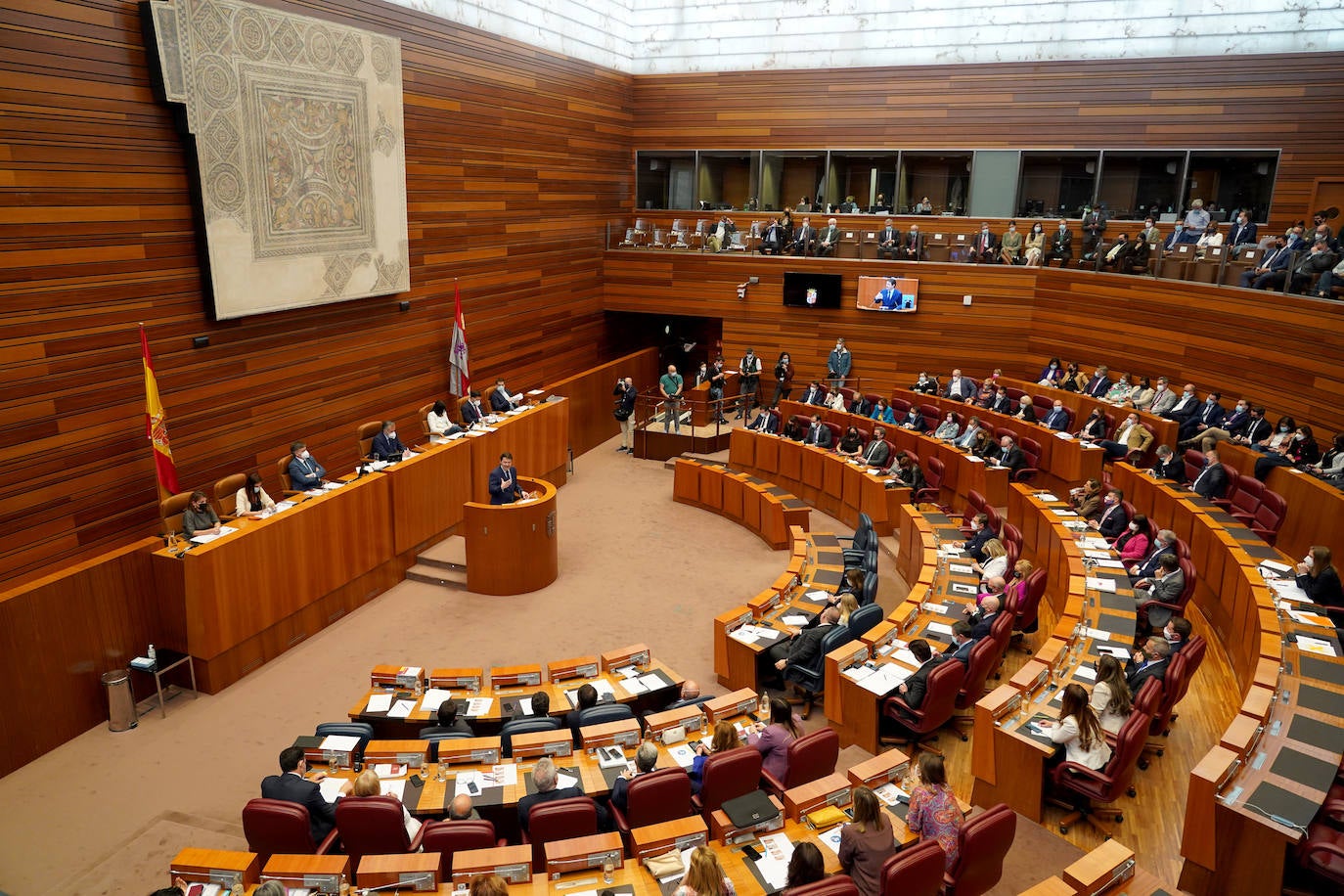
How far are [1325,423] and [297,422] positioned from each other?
12.3 m

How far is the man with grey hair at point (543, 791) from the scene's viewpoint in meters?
5.27

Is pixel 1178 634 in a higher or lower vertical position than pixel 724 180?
lower

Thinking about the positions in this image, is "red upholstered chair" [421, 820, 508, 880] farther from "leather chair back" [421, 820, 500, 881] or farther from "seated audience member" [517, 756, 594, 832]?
"seated audience member" [517, 756, 594, 832]

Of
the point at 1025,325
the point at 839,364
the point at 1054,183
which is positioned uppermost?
the point at 1054,183

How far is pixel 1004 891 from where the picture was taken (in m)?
5.37

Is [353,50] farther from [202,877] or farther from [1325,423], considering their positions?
[1325,423]

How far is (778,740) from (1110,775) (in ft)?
7.07

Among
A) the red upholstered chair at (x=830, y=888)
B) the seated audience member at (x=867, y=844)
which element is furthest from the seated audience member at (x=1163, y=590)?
the red upholstered chair at (x=830, y=888)

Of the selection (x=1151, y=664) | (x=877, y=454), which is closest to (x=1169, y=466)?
(x=877, y=454)

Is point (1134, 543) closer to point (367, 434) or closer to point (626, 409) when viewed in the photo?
point (367, 434)

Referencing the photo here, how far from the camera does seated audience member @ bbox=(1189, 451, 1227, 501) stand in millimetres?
9953

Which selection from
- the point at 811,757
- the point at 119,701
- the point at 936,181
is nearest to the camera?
the point at 811,757

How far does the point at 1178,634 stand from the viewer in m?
6.69

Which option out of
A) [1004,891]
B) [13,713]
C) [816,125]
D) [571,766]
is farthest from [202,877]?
[816,125]
